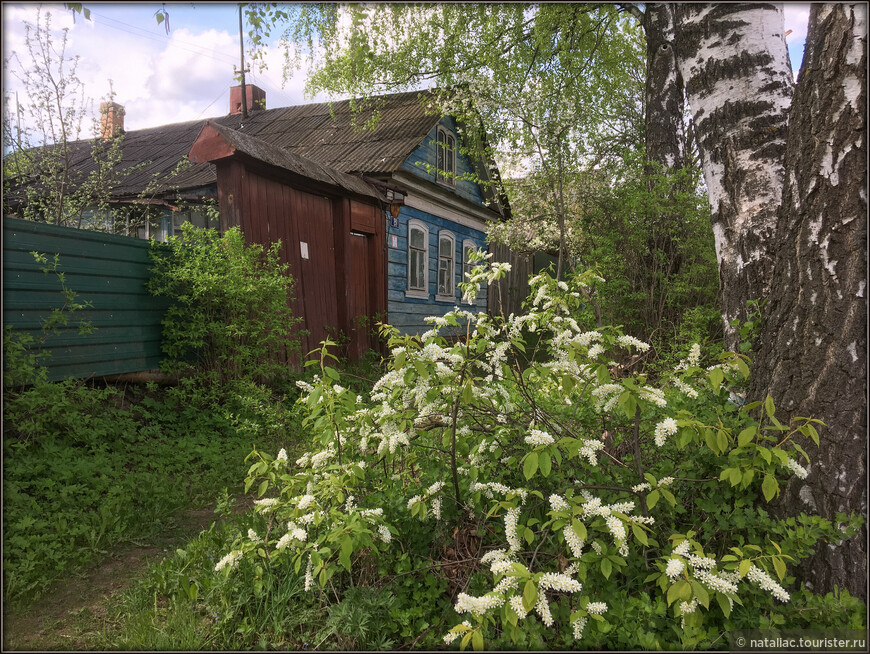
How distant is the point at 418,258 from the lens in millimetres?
11688

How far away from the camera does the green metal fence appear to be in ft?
14.3

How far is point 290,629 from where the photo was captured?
7.31 ft

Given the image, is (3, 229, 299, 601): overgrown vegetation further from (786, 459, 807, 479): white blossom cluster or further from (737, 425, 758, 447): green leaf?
(786, 459, 807, 479): white blossom cluster

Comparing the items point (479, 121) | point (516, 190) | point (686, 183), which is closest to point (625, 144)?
point (516, 190)

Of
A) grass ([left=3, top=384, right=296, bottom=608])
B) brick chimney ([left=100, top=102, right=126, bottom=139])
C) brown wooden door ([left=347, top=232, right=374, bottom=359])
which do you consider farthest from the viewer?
brown wooden door ([left=347, top=232, right=374, bottom=359])

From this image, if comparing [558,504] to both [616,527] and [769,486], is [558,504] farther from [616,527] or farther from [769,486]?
[769,486]

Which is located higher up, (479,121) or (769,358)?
(479,121)

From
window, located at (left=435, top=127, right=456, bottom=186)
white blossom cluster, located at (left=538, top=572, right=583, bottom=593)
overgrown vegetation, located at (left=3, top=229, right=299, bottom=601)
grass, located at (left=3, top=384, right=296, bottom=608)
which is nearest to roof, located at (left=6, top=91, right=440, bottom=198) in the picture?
window, located at (left=435, top=127, right=456, bottom=186)

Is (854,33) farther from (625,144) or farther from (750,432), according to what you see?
(625,144)

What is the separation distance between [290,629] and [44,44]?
687 centimetres

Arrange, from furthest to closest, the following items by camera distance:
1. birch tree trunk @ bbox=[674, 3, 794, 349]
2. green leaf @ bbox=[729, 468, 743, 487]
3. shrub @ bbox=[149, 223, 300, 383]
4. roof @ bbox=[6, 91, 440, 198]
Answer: roof @ bbox=[6, 91, 440, 198] → shrub @ bbox=[149, 223, 300, 383] → birch tree trunk @ bbox=[674, 3, 794, 349] → green leaf @ bbox=[729, 468, 743, 487]

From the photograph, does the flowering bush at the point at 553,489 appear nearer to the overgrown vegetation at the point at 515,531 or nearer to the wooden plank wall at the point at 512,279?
the overgrown vegetation at the point at 515,531

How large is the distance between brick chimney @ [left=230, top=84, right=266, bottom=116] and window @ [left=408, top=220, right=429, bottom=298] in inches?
259

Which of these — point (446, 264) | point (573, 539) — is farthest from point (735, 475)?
point (446, 264)
